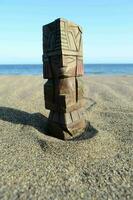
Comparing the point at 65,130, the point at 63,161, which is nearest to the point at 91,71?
the point at 65,130

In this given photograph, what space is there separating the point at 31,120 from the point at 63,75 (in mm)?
1180

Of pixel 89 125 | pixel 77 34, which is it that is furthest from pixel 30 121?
pixel 77 34

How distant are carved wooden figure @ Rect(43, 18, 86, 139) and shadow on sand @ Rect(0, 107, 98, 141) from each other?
147mm

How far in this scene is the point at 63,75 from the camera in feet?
11.8

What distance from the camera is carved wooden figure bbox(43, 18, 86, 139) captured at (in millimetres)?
3533

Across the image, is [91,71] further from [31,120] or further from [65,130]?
[65,130]

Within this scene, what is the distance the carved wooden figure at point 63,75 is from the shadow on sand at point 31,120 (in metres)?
0.15

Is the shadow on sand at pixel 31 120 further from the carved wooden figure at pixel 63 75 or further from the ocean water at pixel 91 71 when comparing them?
the ocean water at pixel 91 71

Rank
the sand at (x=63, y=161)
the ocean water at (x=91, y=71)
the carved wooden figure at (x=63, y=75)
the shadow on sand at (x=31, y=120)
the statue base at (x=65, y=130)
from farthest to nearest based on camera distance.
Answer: the ocean water at (x=91, y=71)
the shadow on sand at (x=31, y=120)
the statue base at (x=65, y=130)
the carved wooden figure at (x=63, y=75)
the sand at (x=63, y=161)

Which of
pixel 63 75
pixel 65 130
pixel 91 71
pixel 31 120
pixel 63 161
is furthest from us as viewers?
pixel 91 71

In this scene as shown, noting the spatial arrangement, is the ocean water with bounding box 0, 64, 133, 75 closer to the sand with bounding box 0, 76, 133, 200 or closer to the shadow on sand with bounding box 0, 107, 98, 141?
the shadow on sand with bounding box 0, 107, 98, 141

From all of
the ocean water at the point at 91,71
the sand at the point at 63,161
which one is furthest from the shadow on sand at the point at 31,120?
the ocean water at the point at 91,71

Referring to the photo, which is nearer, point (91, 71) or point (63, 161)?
point (63, 161)

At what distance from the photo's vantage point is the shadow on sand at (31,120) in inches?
154
